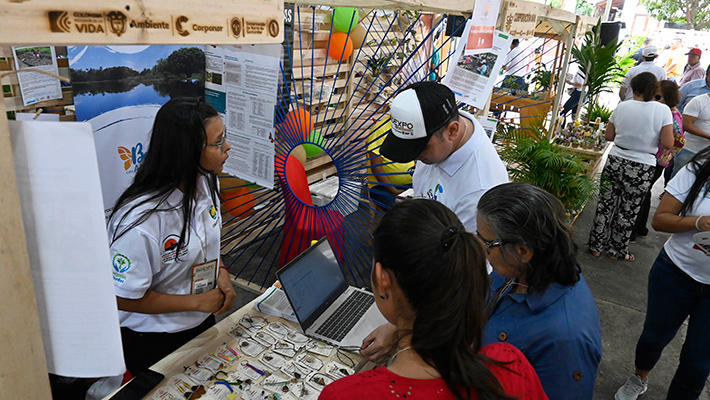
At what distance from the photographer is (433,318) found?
0.94 metres

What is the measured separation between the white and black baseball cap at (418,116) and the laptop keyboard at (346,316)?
0.66 m

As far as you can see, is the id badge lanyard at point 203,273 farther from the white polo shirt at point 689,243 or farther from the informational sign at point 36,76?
the white polo shirt at point 689,243

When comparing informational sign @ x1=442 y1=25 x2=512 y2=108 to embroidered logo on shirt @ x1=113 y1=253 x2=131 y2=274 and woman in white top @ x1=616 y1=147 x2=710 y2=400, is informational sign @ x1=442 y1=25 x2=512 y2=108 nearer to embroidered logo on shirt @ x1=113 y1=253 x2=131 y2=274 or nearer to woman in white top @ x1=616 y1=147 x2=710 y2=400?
woman in white top @ x1=616 y1=147 x2=710 y2=400

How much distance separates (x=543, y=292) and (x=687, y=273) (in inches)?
50.9

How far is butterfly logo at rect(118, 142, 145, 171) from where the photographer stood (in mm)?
2797

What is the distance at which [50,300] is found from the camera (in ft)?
2.16

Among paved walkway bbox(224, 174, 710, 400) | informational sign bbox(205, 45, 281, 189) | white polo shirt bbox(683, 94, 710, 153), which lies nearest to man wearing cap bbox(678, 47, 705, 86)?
white polo shirt bbox(683, 94, 710, 153)

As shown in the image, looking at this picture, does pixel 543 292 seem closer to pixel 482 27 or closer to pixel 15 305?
pixel 15 305

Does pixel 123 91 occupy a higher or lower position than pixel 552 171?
higher

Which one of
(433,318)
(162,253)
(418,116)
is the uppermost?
(418,116)

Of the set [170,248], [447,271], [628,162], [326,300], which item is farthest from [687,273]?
[170,248]

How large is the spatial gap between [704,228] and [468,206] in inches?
42.2

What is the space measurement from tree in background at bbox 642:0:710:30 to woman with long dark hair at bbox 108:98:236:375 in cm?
1850

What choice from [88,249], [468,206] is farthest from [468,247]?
[468,206]
